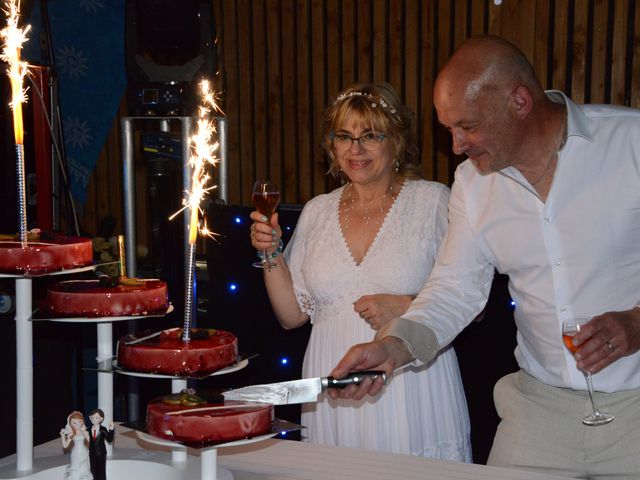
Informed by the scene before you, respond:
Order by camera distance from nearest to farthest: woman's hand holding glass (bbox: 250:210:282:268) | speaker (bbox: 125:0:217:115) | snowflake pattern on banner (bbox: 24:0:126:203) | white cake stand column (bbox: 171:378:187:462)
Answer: white cake stand column (bbox: 171:378:187:462) < woman's hand holding glass (bbox: 250:210:282:268) < speaker (bbox: 125:0:217:115) < snowflake pattern on banner (bbox: 24:0:126:203)

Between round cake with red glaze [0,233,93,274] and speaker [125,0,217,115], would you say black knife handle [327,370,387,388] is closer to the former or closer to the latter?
round cake with red glaze [0,233,93,274]

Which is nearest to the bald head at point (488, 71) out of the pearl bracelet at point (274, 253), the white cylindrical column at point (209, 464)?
the pearl bracelet at point (274, 253)

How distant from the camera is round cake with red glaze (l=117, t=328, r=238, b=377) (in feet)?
5.73

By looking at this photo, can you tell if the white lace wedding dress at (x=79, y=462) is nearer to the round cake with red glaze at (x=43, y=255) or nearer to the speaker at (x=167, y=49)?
the round cake with red glaze at (x=43, y=255)

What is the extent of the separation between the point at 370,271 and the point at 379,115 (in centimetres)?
53

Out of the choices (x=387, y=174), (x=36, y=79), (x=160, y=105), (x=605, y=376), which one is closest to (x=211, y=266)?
(x=160, y=105)

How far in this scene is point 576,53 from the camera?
16.6ft

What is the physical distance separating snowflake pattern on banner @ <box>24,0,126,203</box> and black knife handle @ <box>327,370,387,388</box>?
4720 mm

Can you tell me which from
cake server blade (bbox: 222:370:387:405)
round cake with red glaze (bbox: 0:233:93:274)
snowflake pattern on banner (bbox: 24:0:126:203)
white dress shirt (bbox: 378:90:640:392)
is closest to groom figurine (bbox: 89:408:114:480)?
cake server blade (bbox: 222:370:387:405)

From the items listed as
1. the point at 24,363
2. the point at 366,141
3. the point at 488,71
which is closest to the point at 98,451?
the point at 24,363

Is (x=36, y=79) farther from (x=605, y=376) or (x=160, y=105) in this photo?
(x=605, y=376)

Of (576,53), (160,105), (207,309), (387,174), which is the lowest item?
(207,309)

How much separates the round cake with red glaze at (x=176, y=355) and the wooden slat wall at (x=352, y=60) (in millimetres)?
3356

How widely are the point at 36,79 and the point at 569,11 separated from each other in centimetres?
293
